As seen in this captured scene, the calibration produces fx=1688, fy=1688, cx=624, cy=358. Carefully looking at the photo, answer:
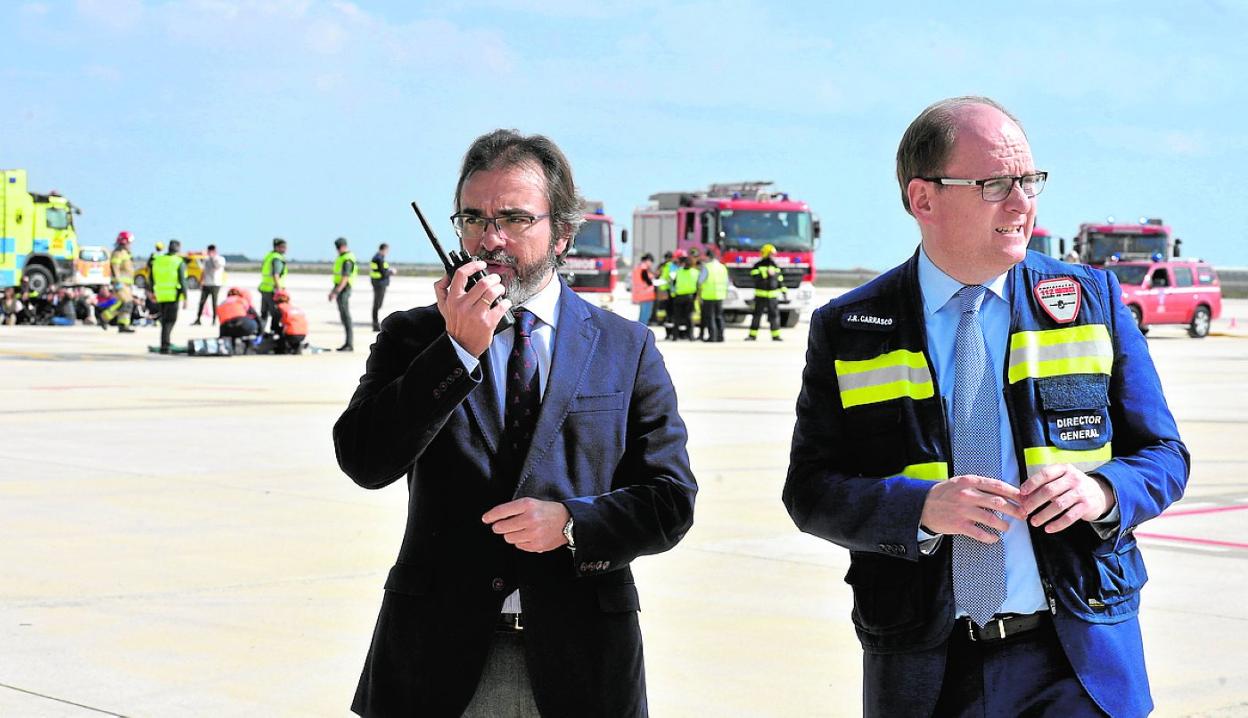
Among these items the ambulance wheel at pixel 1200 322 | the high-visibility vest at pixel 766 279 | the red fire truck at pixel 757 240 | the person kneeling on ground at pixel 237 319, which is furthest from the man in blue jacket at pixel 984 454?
the ambulance wheel at pixel 1200 322

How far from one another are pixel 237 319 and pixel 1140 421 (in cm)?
2203

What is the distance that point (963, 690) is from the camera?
2939mm

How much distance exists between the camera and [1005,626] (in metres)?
2.91

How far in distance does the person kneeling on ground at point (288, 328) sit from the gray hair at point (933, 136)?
70.8ft

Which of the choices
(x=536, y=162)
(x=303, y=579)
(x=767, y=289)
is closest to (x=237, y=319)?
(x=767, y=289)

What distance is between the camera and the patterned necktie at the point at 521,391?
10.2 feet

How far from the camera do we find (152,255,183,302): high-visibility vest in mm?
24172

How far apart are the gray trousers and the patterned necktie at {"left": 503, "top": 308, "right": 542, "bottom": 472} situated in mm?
350

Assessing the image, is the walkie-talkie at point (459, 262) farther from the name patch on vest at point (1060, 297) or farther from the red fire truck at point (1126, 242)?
the red fire truck at point (1126, 242)

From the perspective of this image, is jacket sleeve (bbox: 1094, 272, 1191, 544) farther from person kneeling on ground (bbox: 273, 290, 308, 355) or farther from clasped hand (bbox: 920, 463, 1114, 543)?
person kneeling on ground (bbox: 273, 290, 308, 355)

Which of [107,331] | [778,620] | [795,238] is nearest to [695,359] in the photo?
[795,238]

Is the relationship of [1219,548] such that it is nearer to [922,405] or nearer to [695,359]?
[922,405]

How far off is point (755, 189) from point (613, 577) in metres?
33.7

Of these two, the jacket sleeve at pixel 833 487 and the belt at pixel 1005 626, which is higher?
the jacket sleeve at pixel 833 487
